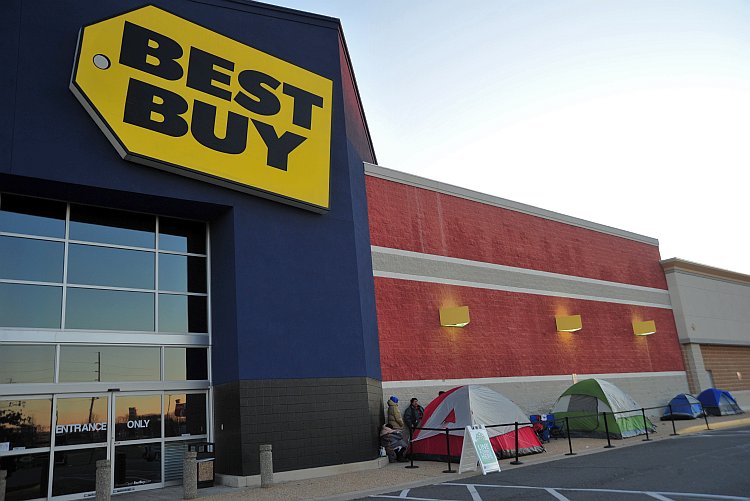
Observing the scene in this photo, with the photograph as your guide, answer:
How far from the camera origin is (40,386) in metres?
12.2

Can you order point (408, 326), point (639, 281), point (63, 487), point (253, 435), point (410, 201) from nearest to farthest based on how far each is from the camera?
point (63, 487)
point (253, 435)
point (408, 326)
point (410, 201)
point (639, 281)

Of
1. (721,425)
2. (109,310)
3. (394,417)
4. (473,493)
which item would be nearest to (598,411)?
(721,425)

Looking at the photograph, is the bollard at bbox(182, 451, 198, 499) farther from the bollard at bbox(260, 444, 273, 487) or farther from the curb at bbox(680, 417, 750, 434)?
the curb at bbox(680, 417, 750, 434)

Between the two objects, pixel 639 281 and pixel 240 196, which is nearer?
pixel 240 196

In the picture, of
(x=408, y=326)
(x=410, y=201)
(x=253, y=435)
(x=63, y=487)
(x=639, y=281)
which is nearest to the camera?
(x=63, y=487)

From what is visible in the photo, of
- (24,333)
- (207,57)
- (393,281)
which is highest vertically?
(207,57)

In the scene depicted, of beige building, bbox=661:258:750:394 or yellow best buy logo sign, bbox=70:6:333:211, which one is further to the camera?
beige building, bbox=661:258:750:394

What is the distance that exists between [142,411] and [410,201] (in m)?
10.7

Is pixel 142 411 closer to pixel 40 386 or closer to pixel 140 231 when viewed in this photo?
pixel 40 386

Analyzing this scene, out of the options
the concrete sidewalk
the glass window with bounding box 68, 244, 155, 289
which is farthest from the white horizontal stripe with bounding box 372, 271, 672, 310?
the glass window with bounding box 68, 244, 155, 289

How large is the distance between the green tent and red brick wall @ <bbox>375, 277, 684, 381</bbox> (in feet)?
6.55

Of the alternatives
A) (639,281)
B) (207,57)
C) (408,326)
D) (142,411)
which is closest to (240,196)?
(207,57)

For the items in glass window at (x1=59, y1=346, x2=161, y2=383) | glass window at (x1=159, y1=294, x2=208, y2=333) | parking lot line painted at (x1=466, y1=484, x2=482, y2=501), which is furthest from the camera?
glass window at (x1=159, y1=294, x2=208, y2=333)

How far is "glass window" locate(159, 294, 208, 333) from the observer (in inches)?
564
